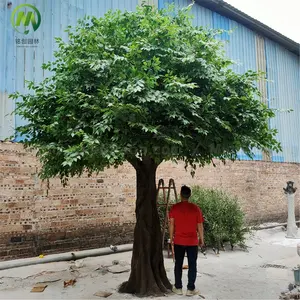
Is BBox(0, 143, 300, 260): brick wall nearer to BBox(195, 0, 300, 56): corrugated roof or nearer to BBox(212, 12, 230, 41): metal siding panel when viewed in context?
BBox(212, 12, 230, 41): metal siding panel

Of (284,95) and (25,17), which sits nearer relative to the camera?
(25,17)

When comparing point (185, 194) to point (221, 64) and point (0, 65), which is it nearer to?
point (221, 64)

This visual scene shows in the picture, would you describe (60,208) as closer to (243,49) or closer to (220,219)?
(220,219)

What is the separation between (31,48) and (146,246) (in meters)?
5.17

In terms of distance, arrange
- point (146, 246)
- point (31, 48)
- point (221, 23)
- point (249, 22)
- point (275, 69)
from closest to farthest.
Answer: point (146, 246) → point (31, 48) → point (221, 23) → point (249, 22) → point (275, 69)

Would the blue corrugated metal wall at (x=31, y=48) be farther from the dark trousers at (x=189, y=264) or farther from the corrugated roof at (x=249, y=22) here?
the corrugated roof at (x=249, y=22)

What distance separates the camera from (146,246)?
5.13 metres

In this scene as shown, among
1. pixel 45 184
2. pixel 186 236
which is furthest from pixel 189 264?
pixel 45 184

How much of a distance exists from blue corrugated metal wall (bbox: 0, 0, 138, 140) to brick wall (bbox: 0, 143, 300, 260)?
3.06ft

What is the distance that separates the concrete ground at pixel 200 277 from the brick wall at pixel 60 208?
586 millimetres

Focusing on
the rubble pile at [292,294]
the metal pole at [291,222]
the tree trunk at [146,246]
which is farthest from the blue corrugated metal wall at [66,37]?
the rubble pile at [292,294]

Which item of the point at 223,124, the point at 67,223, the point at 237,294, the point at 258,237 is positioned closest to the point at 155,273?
the point at 237,294

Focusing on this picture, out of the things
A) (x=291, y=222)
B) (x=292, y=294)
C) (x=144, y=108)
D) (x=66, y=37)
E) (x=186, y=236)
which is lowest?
(x=292, y=294)

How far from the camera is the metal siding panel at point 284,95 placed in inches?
531
